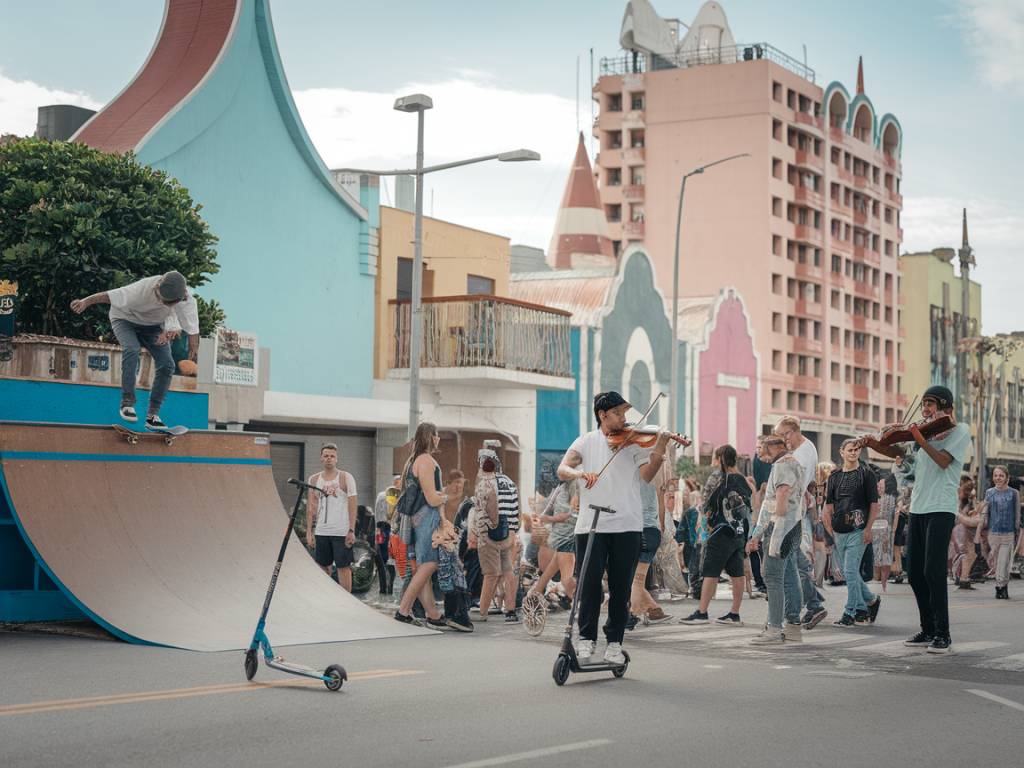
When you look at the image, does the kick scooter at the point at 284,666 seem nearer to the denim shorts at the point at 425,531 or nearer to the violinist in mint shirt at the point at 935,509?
the denim shorts at the point at 425,531

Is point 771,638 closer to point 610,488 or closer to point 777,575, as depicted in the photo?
point 777,575

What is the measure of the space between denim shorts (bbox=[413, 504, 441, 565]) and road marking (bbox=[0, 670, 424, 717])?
3.59 meters

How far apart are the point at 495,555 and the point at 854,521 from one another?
3653 millimetres

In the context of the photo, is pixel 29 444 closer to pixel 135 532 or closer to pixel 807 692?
pixel 135 532

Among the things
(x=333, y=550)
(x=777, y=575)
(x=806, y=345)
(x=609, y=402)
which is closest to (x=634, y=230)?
(x=806, y=345)

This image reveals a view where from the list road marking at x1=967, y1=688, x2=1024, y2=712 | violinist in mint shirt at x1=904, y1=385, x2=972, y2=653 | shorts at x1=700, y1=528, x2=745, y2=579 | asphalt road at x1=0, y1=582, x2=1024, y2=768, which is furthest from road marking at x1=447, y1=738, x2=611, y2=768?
shorts at x1=700, y1=528, x2=745, y2=579

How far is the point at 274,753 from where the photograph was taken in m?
7.02

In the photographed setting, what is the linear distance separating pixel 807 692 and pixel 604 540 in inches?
64.1

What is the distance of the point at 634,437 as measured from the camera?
10.0 meters

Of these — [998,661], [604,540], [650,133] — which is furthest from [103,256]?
[650,133]

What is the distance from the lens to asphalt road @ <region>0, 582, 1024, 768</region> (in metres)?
7.12

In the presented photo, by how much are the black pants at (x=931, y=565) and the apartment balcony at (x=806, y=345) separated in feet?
218

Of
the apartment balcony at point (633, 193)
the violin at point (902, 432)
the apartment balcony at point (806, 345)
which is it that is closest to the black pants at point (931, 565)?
the violin at point (902, 432)

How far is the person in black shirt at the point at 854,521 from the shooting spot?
15.1 m
